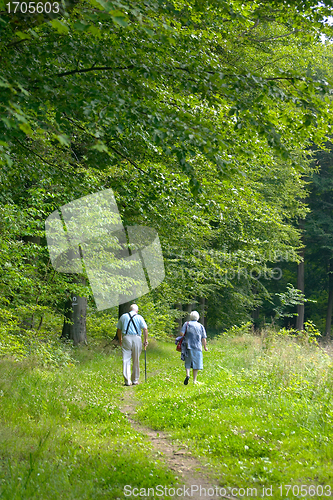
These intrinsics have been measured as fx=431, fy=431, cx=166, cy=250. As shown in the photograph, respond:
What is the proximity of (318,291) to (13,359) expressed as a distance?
35.2 metres

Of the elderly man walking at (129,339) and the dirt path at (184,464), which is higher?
the dirt path at (184,464)

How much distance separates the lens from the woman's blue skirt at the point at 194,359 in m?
10.4

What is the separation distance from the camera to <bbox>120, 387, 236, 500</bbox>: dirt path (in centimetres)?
432

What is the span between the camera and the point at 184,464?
16.6ft

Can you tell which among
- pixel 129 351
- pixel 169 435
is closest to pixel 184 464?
pixel 169 435

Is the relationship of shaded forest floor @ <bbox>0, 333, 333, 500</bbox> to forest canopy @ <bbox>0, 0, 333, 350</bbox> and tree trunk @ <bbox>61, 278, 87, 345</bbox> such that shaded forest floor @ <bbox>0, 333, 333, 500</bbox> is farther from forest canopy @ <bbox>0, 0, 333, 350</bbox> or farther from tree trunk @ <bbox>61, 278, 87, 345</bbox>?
tree trunk @ <bbox>61, 278, 87, 345</bbox>

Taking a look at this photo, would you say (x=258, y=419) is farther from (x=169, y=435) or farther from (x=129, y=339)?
(x=129, y=339)

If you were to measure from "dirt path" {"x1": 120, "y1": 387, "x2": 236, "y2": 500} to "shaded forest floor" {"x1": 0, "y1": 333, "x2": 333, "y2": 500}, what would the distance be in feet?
0.04

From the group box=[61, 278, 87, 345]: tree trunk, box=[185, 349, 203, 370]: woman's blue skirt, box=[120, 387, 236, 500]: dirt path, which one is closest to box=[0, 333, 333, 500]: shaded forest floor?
box=[120, 387, 236, 500]: dirt path

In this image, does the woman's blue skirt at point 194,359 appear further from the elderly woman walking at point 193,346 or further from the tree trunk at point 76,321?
the tree trunk at point 76,321

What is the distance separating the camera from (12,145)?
573cm

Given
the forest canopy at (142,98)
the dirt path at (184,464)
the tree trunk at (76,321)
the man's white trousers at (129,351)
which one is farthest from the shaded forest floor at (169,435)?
the tree trunk at (76,321)

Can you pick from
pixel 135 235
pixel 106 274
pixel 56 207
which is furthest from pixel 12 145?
pixel 135 235

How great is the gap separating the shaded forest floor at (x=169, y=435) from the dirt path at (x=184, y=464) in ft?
0.04
